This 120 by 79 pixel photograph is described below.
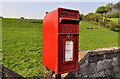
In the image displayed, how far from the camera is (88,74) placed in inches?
130

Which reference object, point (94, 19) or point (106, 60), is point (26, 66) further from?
point (94, 19)

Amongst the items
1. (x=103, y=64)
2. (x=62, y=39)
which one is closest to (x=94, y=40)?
(x=103, y=64)

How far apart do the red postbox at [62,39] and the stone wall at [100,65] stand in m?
0.73

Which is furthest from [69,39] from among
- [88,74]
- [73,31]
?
[88,74]

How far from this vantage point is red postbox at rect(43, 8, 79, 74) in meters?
2.15

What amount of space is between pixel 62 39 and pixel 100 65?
2177 millimetres

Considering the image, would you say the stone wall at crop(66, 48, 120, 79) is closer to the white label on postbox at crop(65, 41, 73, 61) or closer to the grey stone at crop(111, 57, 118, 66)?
the grey stone at crop(111, 57, 118, 66)

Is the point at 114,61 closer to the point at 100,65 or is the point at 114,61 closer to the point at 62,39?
the point at 100,65

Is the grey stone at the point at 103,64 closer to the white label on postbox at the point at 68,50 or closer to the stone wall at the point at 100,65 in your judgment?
the stone wall at the point at 100,65

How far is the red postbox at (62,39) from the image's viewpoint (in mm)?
2152

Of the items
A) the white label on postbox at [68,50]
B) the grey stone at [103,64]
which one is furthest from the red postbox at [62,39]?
the grey stone at [103,64]

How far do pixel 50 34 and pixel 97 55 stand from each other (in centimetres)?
201

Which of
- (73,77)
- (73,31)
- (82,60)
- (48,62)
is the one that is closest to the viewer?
(73,31)

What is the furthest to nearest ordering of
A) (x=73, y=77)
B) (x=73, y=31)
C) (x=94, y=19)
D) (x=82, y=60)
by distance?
(x=94, y=19) → (x=82, y=60) → (x=73, y=77) → (x=73, y=31)
